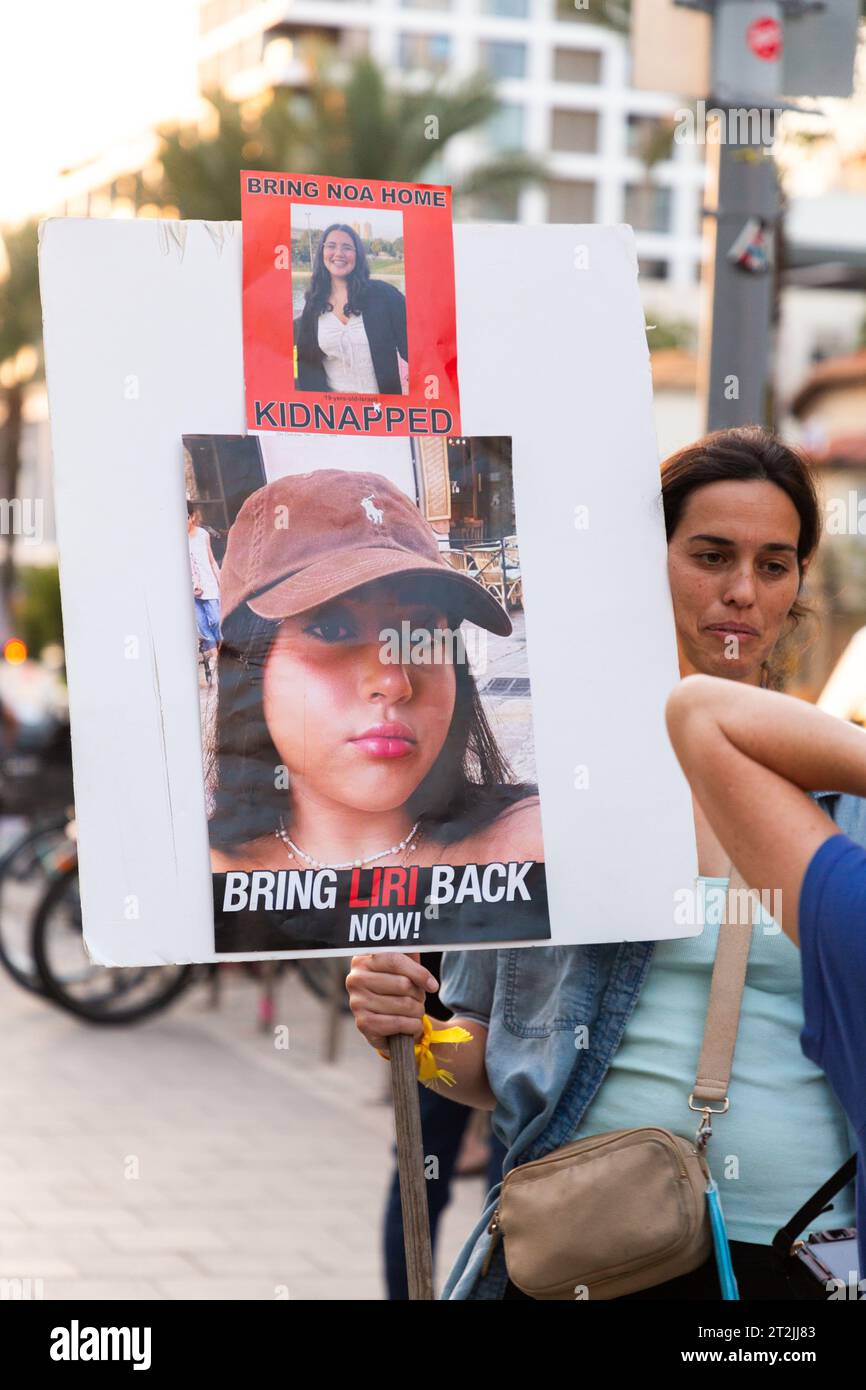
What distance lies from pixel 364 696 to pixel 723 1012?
0.58 meters

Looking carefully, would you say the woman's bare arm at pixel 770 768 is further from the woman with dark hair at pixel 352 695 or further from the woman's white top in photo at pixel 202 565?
the woman's white top in photo at pixel 202 565

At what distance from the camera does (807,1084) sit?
228cm

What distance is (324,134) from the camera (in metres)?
20.8

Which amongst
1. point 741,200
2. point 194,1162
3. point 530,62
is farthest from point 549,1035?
point 530,62

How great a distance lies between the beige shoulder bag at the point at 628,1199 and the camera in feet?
7.19

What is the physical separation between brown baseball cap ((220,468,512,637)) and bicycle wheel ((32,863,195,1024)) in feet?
21.1

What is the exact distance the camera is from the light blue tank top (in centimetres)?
227

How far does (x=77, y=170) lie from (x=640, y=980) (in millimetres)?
3314

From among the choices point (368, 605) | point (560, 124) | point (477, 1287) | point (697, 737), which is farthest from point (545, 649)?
point (560, 124)

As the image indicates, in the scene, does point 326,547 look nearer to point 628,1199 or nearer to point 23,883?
point 628,1199

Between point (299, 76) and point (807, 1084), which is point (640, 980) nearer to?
point (807, 1084)

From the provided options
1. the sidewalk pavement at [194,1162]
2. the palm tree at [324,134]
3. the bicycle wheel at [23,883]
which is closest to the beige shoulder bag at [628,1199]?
the sidewalk pavement at [194,1162]

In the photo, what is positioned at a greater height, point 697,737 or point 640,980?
point 697,737

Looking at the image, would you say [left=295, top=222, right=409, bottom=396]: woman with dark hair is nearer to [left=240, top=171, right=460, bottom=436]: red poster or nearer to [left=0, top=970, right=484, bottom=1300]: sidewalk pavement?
[left=240, top=171, right=460, bottom=436]: red poster
